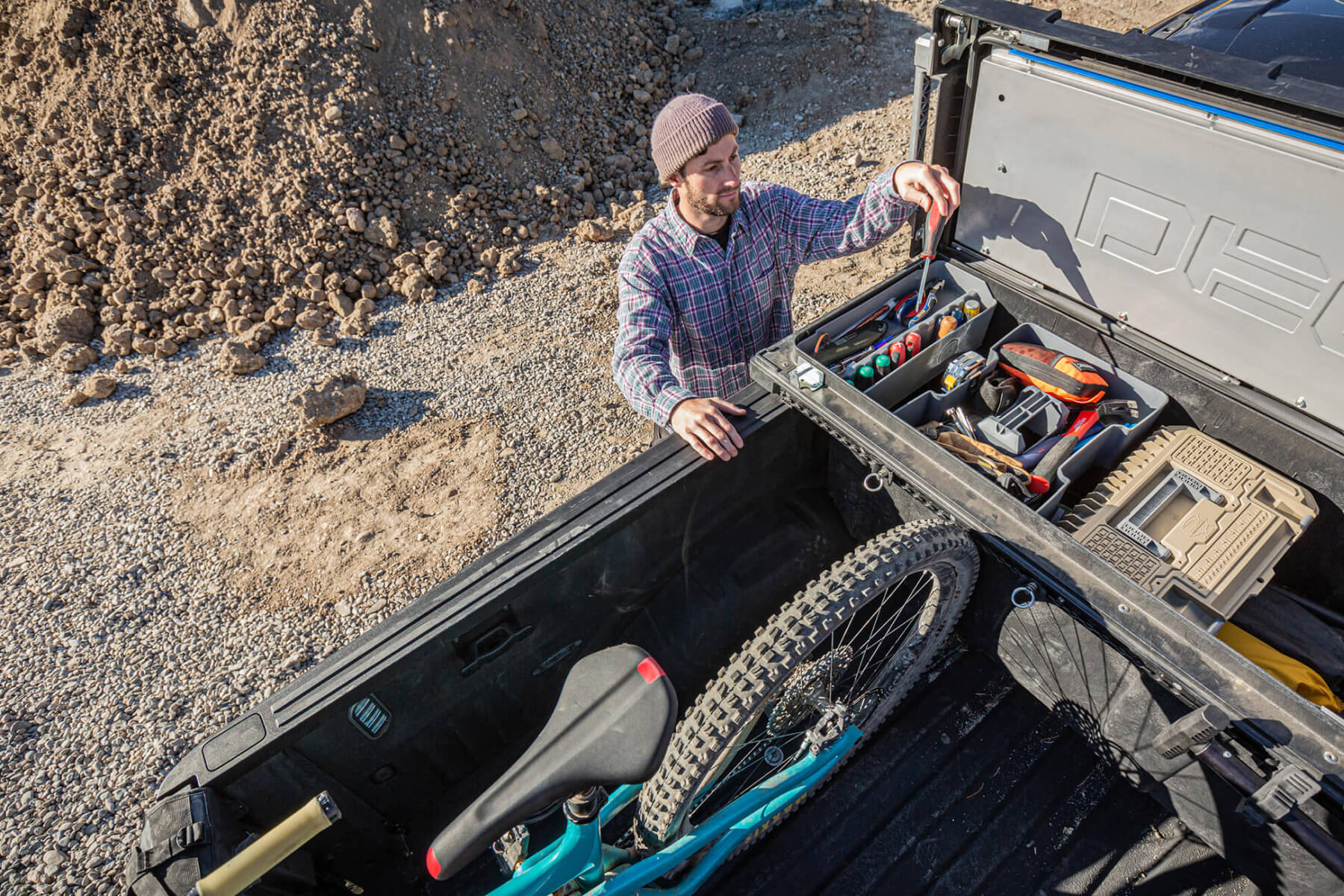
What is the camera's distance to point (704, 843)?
5.67 ft

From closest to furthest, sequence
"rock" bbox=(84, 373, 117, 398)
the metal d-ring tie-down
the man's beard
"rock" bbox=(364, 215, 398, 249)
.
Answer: the metal d-ring tie-down → the man's beard → "rock" bbox=(84, 373, 117, 398) → "rock" bbox=(364, 215, 398, 249)

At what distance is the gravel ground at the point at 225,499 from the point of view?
128 inches

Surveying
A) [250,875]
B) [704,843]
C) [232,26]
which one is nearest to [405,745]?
[250,875]

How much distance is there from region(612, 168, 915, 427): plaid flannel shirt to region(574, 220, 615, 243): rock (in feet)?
10.2

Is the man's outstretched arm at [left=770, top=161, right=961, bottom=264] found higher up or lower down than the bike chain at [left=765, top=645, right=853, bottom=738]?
higher up

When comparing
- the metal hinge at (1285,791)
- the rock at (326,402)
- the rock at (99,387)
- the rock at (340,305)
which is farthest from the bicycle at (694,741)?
the rock at (99,387)

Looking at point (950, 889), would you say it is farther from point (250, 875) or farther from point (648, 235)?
point (648, 235)

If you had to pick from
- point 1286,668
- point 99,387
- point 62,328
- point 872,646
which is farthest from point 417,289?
point 1286,668

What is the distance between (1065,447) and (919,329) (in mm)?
561

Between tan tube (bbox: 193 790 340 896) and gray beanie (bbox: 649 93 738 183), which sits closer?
tan tube (bbox: 193 790 340 896)

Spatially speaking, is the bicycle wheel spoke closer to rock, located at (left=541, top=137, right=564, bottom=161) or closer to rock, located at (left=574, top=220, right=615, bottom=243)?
rock, located at (left=574, top=220, right=615, bottom=243)

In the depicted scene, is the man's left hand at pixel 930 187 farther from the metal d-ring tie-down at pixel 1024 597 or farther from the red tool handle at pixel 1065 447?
the metal d-ring tie-down at pixel 1024 597

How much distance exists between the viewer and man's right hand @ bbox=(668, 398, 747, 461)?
6.49ft

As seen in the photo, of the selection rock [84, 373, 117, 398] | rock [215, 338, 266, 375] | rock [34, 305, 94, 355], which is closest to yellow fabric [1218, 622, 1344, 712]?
rock [215, 338, 266, 375]
